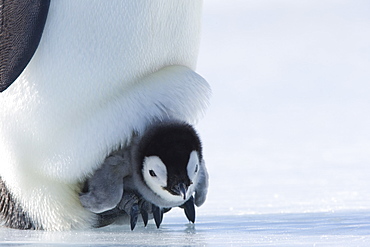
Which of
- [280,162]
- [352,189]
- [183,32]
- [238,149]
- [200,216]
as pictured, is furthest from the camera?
[238,149]

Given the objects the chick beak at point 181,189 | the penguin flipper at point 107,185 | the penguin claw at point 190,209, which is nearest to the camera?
the chick beak at point 181,189

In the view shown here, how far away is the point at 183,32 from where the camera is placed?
8.73 ft

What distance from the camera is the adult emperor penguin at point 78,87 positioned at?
8.01 feet

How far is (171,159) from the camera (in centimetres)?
242

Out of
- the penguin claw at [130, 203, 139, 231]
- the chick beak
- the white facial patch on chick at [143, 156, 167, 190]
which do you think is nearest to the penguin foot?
the penguin claw at [130, 203, 139, 231]

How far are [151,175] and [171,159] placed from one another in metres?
0.10

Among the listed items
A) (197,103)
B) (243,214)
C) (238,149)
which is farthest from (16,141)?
(238,149)

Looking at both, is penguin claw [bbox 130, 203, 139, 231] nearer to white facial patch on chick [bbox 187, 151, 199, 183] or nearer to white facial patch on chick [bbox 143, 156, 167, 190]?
white facial patch on chick [bbox 143, 156, 167, 190]

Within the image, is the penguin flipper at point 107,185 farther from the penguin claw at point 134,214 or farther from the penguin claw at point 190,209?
the penguin claw at point 190,209

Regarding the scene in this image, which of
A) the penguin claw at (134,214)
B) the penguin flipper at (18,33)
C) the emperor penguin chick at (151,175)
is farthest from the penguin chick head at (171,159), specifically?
the penguin flipper at (18,33)

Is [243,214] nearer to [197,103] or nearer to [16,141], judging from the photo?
[197,103]

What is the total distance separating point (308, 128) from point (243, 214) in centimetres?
362

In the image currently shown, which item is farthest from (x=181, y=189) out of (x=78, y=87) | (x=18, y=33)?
(x=18, y=33)

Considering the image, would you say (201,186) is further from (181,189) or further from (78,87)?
(78,87)
